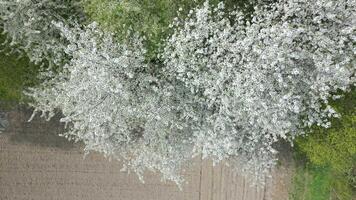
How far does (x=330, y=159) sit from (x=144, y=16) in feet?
11.0

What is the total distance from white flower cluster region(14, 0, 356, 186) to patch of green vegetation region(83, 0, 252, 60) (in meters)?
0.13

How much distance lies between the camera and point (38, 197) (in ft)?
29.2

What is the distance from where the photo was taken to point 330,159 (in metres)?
7.66

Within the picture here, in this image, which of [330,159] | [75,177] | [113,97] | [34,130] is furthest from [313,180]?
[34,130]

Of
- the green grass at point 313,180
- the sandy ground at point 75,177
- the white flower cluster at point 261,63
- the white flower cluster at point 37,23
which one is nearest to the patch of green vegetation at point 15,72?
the white flower cluster at point 37,23

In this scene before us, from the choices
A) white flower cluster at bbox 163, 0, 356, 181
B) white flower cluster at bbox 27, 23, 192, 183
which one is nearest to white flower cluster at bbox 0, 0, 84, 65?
white flower cluster at bbox 27, 23, 192, 183

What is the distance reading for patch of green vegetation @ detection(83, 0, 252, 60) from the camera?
6.44 metres

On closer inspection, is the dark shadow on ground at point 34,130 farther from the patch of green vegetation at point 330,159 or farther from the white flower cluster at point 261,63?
the patch of green vegetation at point 330,159

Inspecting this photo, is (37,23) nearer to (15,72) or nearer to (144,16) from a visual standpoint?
(15,72)

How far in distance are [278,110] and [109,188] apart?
145 inches

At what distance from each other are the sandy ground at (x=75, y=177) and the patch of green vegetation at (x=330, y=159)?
37 cm

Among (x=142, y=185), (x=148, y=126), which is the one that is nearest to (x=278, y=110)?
(x=148, y=126)

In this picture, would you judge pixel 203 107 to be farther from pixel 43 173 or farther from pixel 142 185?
pixel 43 173

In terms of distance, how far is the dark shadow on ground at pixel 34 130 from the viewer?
8594 mm
